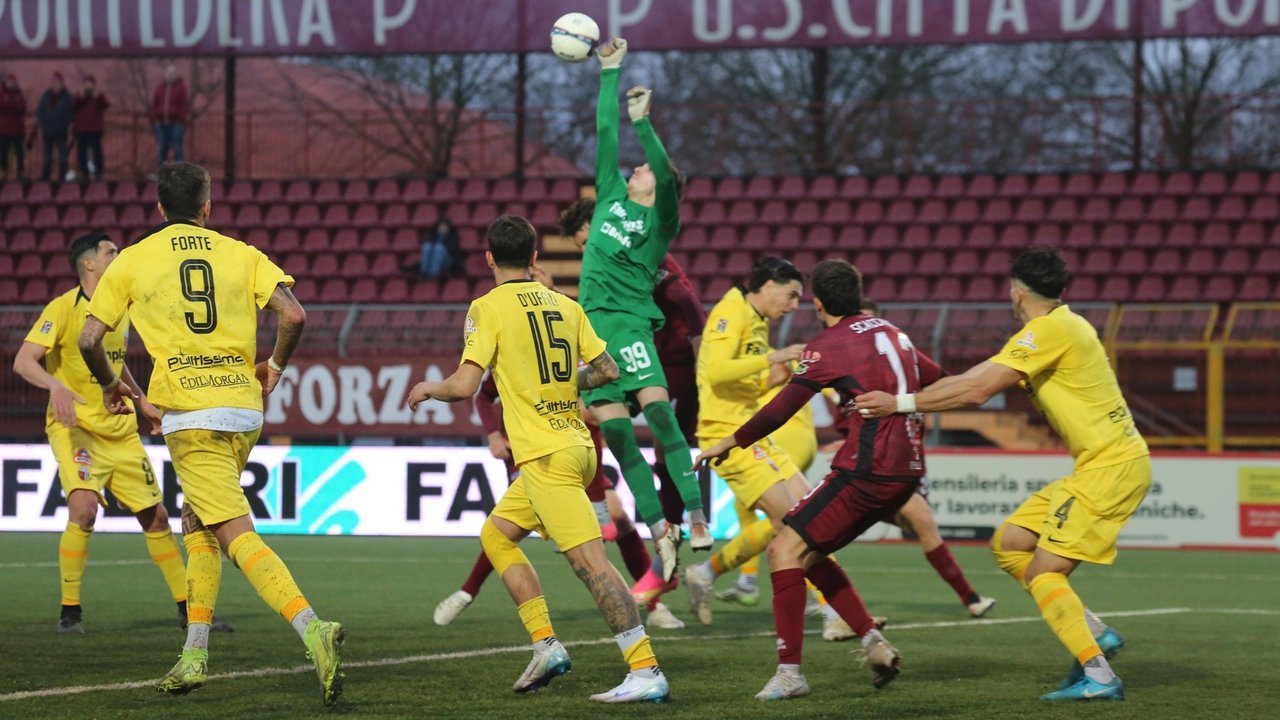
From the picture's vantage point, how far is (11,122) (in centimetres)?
2453

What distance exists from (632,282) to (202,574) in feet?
9.43

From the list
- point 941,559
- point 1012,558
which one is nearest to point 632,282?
point 1012,558

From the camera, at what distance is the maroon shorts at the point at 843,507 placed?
618 centimetres

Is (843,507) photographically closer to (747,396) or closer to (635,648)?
(635,648)

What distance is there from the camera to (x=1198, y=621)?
9094mm

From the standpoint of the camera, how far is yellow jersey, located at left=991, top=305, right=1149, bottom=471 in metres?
6.31

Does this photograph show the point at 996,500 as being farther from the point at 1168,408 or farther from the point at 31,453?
the point at 31,453

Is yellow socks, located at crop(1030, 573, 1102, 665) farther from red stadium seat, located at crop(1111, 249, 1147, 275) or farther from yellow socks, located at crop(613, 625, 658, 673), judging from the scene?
red stadium seat, located at crop(1111, 249, 1147, 275)

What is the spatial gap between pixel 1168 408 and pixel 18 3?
1871 cm

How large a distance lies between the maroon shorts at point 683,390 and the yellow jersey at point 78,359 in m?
3.12

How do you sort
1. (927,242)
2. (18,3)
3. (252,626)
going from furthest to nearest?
(18,3) < (927,242) < (252,626)

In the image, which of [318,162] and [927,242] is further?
[318,162]

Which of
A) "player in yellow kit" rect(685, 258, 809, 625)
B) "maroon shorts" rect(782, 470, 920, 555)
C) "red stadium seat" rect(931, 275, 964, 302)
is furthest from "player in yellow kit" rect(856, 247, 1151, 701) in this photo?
"red stadium seat" rect(931, 275, 964, 302)

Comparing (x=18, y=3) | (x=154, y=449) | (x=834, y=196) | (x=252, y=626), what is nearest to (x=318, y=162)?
(x=18, y=3)
